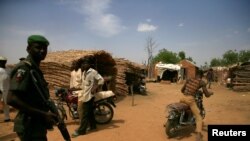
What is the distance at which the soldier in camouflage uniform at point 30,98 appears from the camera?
8.41ft

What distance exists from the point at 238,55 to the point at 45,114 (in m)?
74.9

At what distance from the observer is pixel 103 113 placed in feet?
26.6

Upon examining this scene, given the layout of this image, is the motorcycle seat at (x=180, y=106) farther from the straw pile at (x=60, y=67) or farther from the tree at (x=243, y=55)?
the tree at (x=243, y=55)

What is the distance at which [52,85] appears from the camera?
1170 cm

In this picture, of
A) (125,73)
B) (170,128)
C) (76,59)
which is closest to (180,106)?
(170,128)

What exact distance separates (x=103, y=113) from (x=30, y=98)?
5.56 metres

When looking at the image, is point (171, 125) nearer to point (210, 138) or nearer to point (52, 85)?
point (210, 138)

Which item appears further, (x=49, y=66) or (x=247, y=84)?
(x=247, y=84)

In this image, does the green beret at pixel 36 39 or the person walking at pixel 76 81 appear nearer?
the green beret at pixel 36 39

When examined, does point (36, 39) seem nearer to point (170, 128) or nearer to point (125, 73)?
point (170, 128)

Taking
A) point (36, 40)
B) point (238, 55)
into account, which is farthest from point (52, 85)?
point (238, 55)

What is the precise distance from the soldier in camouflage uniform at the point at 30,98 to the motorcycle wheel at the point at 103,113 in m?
5.20

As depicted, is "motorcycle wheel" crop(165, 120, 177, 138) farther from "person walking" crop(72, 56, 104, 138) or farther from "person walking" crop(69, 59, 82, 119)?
"person walking" crop(69, 59, 82, 119)

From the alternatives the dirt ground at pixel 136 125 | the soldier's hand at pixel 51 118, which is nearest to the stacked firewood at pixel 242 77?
the dirt ground at pixel 136 125
